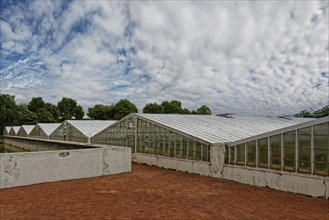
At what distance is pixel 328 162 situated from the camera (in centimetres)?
1108

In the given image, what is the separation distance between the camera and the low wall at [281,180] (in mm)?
11352

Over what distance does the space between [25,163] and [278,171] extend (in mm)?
12564

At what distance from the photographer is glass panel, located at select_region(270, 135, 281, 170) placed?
13.0 m

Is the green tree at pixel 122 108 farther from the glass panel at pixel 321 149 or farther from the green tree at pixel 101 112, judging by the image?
the glass panel at pixel 321 149

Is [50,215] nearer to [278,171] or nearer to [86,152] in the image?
[86,152]

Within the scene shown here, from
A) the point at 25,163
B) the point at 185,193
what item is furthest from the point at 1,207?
the point at 185,193

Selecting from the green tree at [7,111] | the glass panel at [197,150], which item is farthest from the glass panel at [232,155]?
the green tree at [7,111]

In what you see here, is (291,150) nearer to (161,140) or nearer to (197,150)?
(197,150)

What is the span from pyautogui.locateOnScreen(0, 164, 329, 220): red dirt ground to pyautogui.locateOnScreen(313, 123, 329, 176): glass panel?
50.7 inches

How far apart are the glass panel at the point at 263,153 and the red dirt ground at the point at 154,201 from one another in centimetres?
133

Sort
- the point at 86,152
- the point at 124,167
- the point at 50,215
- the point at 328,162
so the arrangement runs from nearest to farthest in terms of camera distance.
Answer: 1. the point at 50,215
2. the point at 328,162
3. the point at 86,152
4. the point at 124,167

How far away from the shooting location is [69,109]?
241 ft

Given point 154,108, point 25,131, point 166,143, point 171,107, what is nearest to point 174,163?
point 166,143

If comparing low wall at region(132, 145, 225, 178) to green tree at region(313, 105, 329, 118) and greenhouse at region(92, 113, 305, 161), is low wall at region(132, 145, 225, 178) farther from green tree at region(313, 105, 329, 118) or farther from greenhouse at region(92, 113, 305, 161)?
green tree at region(313, 105, 329, 118)
